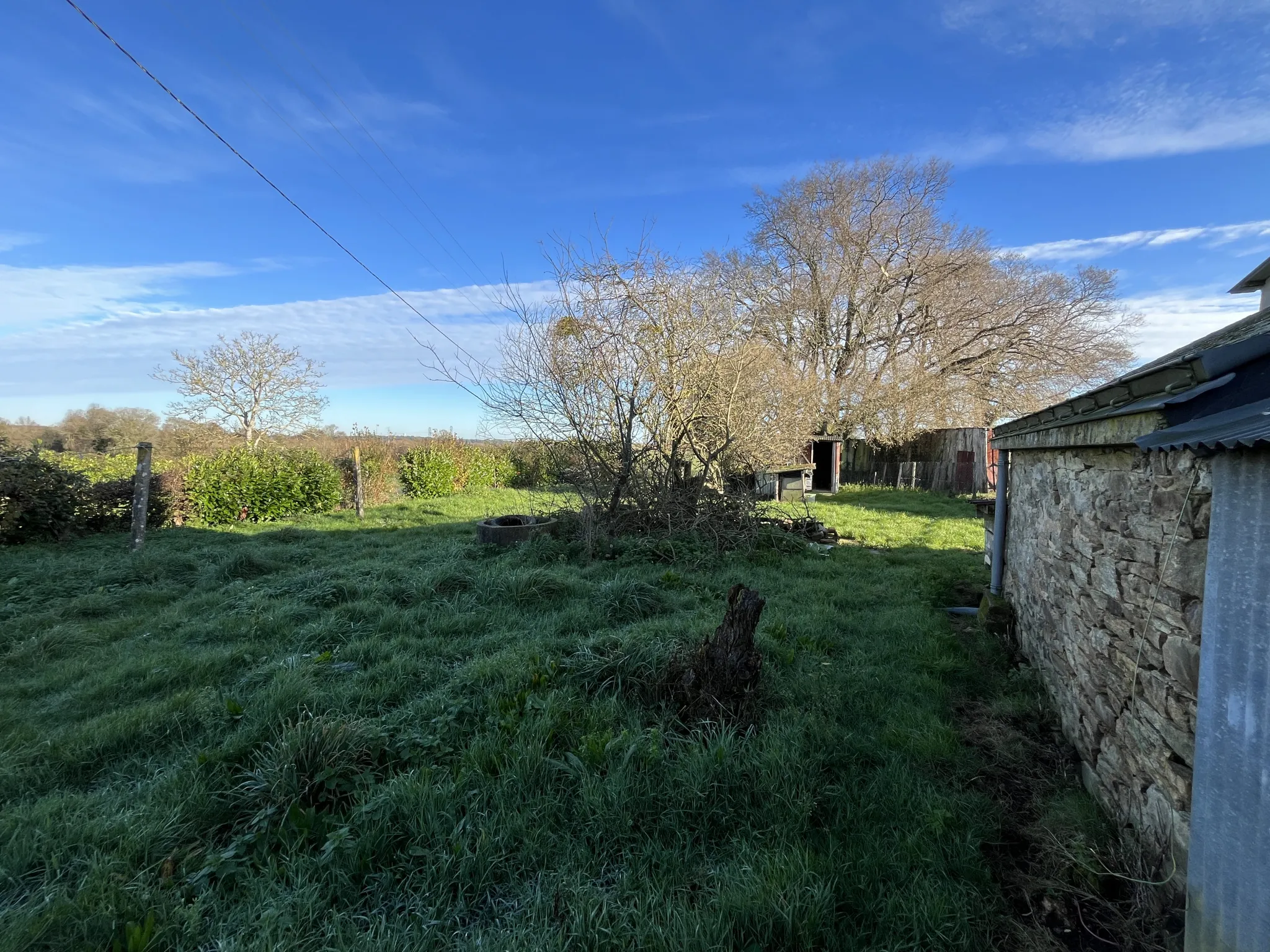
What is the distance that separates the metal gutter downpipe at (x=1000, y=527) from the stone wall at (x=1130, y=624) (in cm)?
203

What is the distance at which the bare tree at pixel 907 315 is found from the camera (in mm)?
20047

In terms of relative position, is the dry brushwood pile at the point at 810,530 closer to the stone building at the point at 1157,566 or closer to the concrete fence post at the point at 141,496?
the stone building at the point at 1157,566

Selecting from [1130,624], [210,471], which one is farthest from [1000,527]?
[210,471]

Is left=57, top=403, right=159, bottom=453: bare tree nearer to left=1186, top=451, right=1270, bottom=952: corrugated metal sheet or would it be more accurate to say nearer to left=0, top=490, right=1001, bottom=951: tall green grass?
left=0, top=490, right=1001, bottom=951: tall green grass

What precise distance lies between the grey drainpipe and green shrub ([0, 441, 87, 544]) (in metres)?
14.1

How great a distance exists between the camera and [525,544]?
8.38 meters

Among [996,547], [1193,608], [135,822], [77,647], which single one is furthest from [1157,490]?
[77,647]

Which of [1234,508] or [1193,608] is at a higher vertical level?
[1234,508]

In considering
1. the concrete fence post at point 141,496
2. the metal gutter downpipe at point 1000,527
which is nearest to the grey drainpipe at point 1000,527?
the metal gutter downpipe at point 1000,527

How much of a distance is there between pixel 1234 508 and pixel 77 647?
7.74 m

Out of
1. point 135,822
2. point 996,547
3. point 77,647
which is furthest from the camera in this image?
point 996,547

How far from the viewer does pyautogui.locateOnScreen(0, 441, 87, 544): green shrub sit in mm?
8672

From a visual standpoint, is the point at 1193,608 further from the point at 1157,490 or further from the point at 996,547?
the point at 996,547

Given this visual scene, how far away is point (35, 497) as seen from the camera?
29.4 ft
